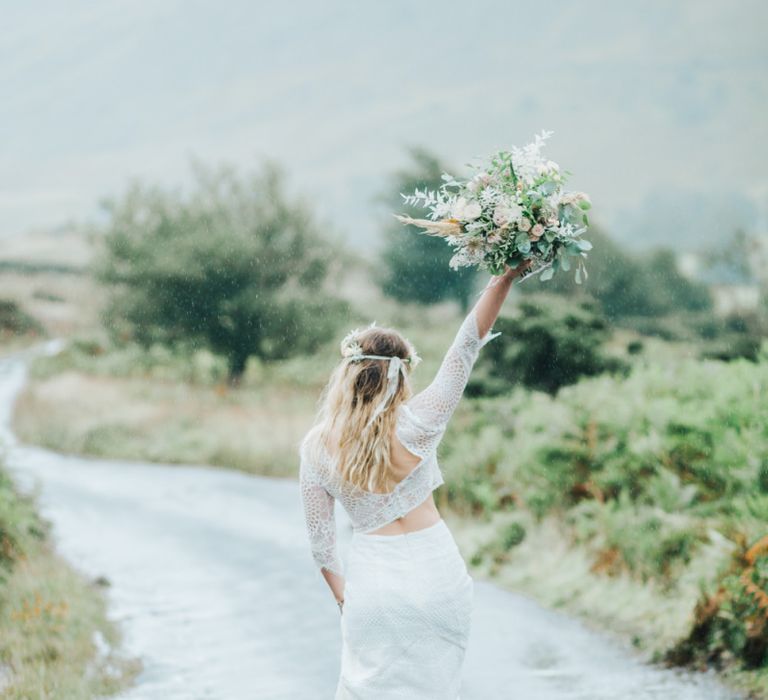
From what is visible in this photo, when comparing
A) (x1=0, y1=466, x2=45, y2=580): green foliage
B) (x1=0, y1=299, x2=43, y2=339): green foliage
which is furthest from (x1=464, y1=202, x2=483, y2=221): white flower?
(x1=0, y1=299, x2=43, y2=339): green foliage

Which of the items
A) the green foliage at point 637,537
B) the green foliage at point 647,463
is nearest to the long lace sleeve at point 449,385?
the green foliage at point 647,463

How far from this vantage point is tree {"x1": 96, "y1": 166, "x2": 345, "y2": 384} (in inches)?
1185

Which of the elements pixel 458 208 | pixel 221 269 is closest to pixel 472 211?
pixel 458 208

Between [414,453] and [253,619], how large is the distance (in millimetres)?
5676

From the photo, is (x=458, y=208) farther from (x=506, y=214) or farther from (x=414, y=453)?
(x=414, y=453)

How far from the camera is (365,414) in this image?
11.6ft

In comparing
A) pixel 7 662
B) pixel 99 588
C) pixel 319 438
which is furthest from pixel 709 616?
pixel 99 588

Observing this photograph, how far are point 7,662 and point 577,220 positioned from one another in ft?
17.6

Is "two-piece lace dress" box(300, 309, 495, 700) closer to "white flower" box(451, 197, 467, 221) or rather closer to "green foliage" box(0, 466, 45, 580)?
"white flower" box(451, 197, 467, 221)

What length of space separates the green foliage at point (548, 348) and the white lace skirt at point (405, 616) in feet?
31.5

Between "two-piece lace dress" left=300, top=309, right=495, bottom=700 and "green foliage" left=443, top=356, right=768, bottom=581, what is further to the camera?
"green foliage" left=443, top=356, right=768, bottom=581

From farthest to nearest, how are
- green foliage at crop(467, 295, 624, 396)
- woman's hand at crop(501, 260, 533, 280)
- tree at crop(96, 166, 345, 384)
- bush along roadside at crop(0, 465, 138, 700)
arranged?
tree at crop(96, 166, 345, 384) → green foliage at crop(467, 295, 624, 396) → bush along roadside at crop(0, 465, 138, 700) → woman's hand at crop(501, 260, 533, 280)

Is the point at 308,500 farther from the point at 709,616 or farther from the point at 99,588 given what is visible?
the point at 99,588

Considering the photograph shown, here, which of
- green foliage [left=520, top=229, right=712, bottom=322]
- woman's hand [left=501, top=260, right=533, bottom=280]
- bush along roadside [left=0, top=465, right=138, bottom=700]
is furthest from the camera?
green foliage [left=520, top=229, right=712, bottom=322]
